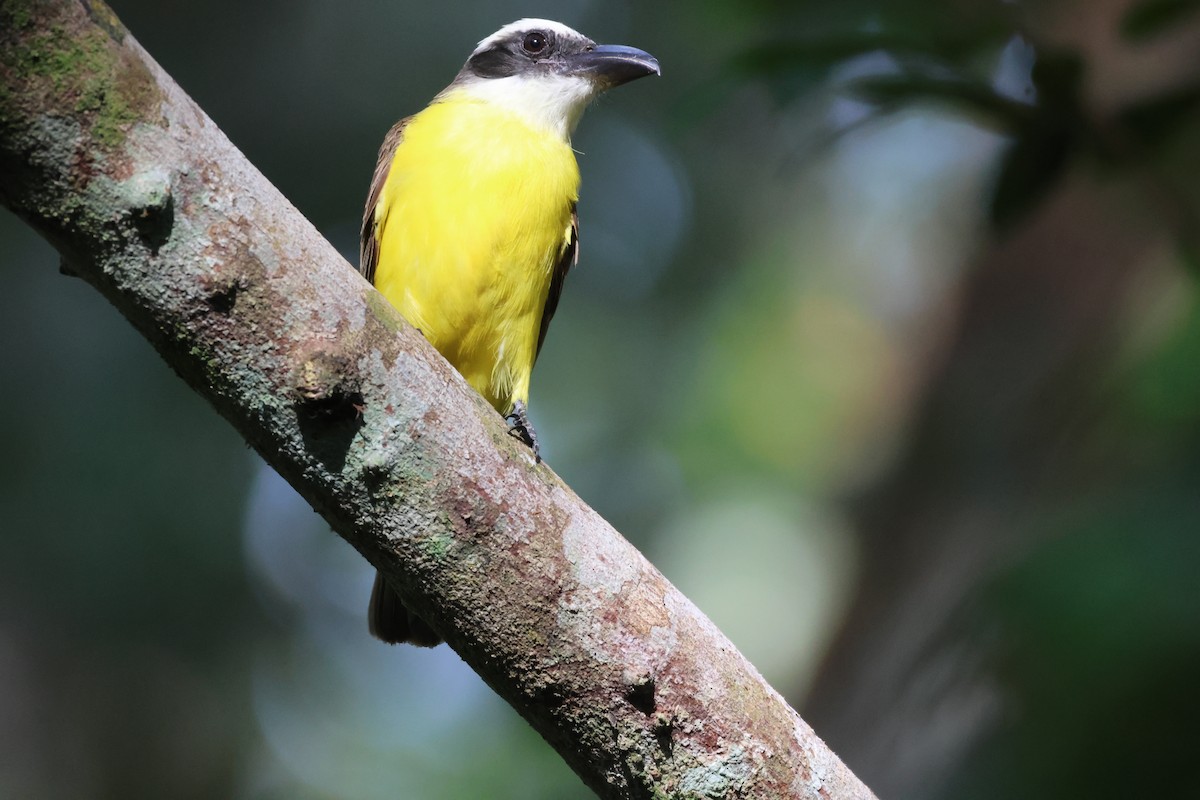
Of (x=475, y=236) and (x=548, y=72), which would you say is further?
(x=548, y=72)

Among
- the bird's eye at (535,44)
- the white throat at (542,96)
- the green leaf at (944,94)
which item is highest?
the green leaf at (944,94)

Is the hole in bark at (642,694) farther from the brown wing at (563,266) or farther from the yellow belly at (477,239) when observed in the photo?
the brown wing at (563,266)

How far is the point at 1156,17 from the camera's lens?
204 cm

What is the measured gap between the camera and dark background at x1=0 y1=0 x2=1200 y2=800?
206cm

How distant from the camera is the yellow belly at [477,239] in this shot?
3.57 m

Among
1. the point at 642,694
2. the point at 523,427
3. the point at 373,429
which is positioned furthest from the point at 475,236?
the point at 642,694

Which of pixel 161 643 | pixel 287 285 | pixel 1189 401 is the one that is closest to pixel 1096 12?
pixel 1189 401

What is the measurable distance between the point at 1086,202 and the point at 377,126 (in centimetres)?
502

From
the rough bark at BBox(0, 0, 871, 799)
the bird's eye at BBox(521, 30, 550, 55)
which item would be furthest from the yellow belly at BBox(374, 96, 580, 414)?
the rough bark at BBox(0, 0, 871, 799)

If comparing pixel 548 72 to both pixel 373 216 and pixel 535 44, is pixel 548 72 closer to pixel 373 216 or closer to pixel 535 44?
pixel 535 44

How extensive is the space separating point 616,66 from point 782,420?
5863 mm

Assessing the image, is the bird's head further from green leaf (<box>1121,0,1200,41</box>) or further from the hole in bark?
the hole in bark

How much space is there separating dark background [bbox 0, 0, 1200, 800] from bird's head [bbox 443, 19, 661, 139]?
652mm

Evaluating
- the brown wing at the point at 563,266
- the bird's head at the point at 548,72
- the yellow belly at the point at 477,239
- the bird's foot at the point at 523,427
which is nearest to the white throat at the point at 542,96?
the bird's head at the point at 548,72
